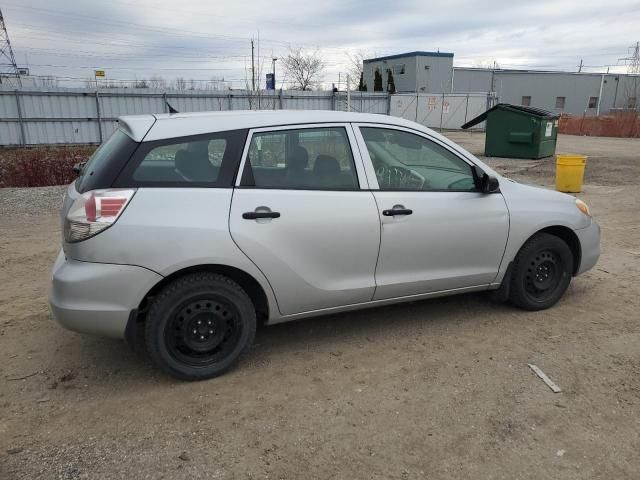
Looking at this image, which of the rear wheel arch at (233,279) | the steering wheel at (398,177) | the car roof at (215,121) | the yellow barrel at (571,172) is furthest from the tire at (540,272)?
the yellow barrel at (571,172)

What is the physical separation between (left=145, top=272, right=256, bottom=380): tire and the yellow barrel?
9.52 m

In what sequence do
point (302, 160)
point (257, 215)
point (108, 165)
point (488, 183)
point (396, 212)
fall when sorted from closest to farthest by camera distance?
point (108, 165)
point (257, 215)
point (302, 160)
point (396, 212)
point (488, 183)

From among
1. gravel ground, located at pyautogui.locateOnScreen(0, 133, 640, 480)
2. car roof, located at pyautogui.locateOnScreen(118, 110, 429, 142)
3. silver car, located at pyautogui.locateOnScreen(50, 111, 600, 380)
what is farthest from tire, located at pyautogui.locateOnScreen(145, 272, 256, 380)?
car roof, located at pyautogui.locateOnScreen(118, 110, 429, 142)

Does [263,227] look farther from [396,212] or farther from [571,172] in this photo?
[571,172]

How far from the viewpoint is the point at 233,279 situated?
3.49 m

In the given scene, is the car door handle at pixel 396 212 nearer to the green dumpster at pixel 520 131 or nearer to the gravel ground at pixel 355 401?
the gravel ground at pixel 355 401

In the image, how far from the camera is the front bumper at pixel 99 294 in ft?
10.2

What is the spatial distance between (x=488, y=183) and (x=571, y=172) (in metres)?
8.01

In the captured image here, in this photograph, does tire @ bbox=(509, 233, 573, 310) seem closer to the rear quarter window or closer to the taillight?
the rear quarter window

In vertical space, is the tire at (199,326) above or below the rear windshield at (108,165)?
below

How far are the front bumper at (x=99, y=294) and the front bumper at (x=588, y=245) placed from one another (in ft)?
11.7

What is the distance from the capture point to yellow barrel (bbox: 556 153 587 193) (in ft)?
35.9

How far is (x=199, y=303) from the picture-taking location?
3.33 metres

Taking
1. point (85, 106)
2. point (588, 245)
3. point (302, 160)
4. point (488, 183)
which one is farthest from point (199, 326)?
point (85, 106)
